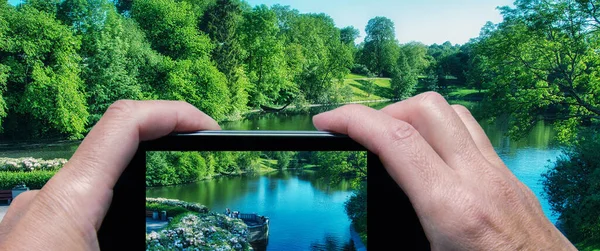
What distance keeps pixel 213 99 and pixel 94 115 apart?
2183 millimetres

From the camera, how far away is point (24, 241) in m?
0.18

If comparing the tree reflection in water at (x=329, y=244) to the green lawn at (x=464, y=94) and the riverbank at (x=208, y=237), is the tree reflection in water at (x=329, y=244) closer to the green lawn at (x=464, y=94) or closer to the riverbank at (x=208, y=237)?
the riverbank at (x=208, y=237)

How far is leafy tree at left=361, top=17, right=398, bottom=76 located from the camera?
11.4 meters

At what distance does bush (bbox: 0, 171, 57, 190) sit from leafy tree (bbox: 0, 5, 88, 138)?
1.01 metres

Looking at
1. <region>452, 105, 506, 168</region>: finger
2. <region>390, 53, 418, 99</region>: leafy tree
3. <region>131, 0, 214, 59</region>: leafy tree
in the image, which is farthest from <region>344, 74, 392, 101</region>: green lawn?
<region>452, 105, 506, 168</region>: finger

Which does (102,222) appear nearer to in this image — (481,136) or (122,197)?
(122,197)

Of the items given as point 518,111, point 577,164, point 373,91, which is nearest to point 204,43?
point 373,91

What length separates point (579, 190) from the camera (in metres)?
6.67

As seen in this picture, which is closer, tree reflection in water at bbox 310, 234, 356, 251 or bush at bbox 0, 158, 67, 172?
tree reflection in water at bbox 310, 234, 356, 251

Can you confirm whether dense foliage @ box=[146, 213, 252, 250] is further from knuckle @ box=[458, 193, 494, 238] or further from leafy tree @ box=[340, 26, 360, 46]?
leafy tree @ box=[340, 26, 360, 46]

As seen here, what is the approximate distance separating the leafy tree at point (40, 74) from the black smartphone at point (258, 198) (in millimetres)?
2223

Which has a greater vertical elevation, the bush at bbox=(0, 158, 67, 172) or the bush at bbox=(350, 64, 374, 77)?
the bush at bbox=(350, 64, 374, 77)

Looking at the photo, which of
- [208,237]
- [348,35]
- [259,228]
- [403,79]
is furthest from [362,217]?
[348,35]

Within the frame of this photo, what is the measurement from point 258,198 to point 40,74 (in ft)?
13.6
